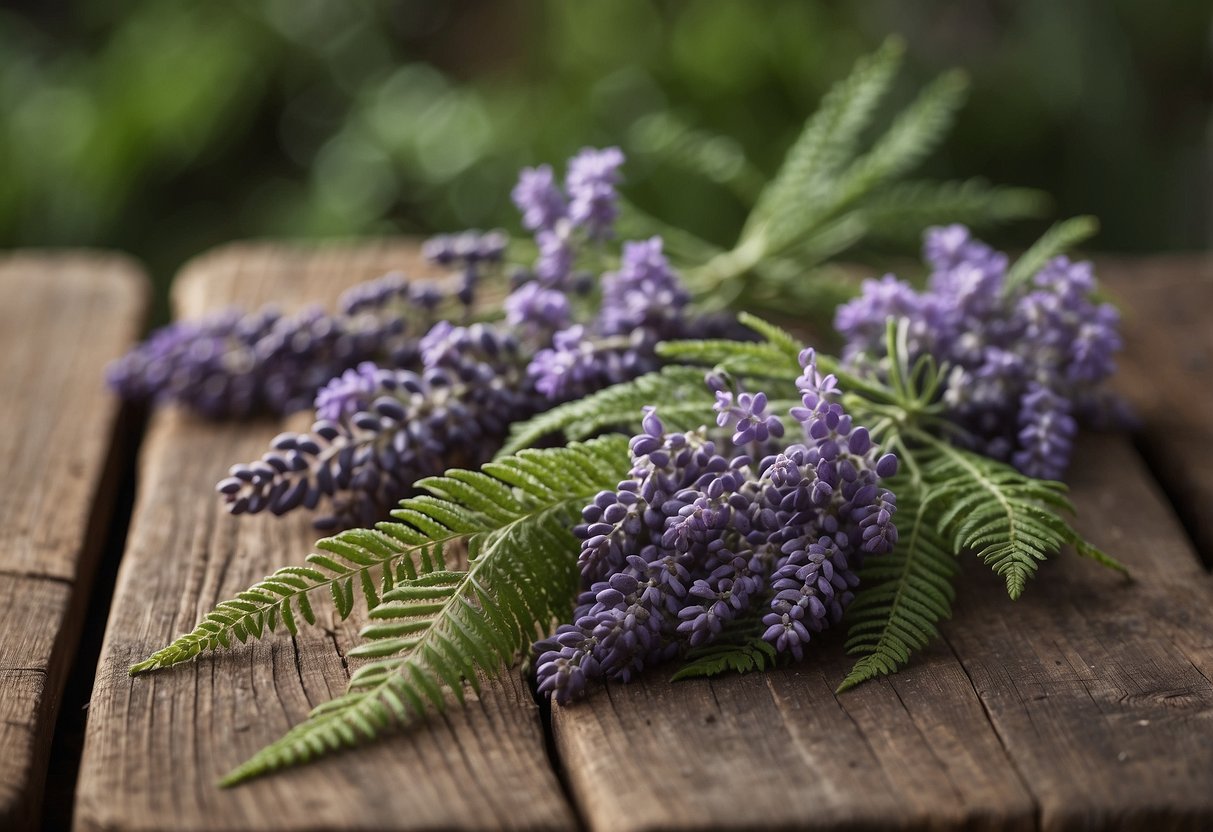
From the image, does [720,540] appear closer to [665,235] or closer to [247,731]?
[247,731]

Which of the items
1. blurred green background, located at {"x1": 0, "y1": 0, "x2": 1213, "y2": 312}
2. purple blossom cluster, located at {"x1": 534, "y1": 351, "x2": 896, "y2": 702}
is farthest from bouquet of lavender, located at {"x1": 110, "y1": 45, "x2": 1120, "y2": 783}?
blurred green background, located at {"x1": 0, "y1": 0, "x2": 1213, "y2": 312}

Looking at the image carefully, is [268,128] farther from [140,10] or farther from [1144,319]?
[1144,319]

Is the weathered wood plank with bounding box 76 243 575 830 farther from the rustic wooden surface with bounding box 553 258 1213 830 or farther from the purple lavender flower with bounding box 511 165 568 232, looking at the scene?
the purple lavender flower with bounding box 511 165 568 232

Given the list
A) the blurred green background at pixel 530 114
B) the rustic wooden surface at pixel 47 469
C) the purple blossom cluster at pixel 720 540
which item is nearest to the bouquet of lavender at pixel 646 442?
the purple blossom cluster at pixel 720 540

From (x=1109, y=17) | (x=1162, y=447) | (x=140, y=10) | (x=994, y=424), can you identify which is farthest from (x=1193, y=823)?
(x=140, y=10)

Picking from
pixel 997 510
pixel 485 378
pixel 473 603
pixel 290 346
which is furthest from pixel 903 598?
pixel 290 346

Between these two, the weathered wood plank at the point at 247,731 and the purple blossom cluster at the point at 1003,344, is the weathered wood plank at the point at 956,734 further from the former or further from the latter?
the purple blossom cluster at the point at 1003,344

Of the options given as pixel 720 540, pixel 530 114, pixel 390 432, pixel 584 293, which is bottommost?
pixel 720 540
